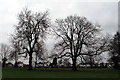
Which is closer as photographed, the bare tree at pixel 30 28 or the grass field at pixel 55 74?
the grass field at pixel 55 74

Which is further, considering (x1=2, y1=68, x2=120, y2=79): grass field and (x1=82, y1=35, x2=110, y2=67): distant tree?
(x1=82, y1=35, x2=110, y2=67): distant tree

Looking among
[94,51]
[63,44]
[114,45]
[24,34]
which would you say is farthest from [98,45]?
[24,34]

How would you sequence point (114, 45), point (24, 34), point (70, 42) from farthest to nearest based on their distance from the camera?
point (70, 42) < point (24, 34) < point (114, 45)

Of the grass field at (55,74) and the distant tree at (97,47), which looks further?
the distant tree at (97,47)

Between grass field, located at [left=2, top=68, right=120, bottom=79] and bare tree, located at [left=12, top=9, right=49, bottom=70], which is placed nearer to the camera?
grass field, located at [left=2, top=68, right=120, bottom=79]

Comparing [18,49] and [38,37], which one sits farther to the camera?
[38,37]

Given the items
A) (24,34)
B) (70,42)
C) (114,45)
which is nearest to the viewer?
(114,45)

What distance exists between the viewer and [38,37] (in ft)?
157

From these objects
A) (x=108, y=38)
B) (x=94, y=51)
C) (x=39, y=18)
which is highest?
(x=39, y=18)

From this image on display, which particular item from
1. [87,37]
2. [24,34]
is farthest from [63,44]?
[24,34]

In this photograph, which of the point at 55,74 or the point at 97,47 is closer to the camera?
the point at 55,74

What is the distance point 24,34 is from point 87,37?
54.9 feet

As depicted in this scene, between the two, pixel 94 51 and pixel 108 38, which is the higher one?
pixel 108 38

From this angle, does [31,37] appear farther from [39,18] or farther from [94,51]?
[94,51]
